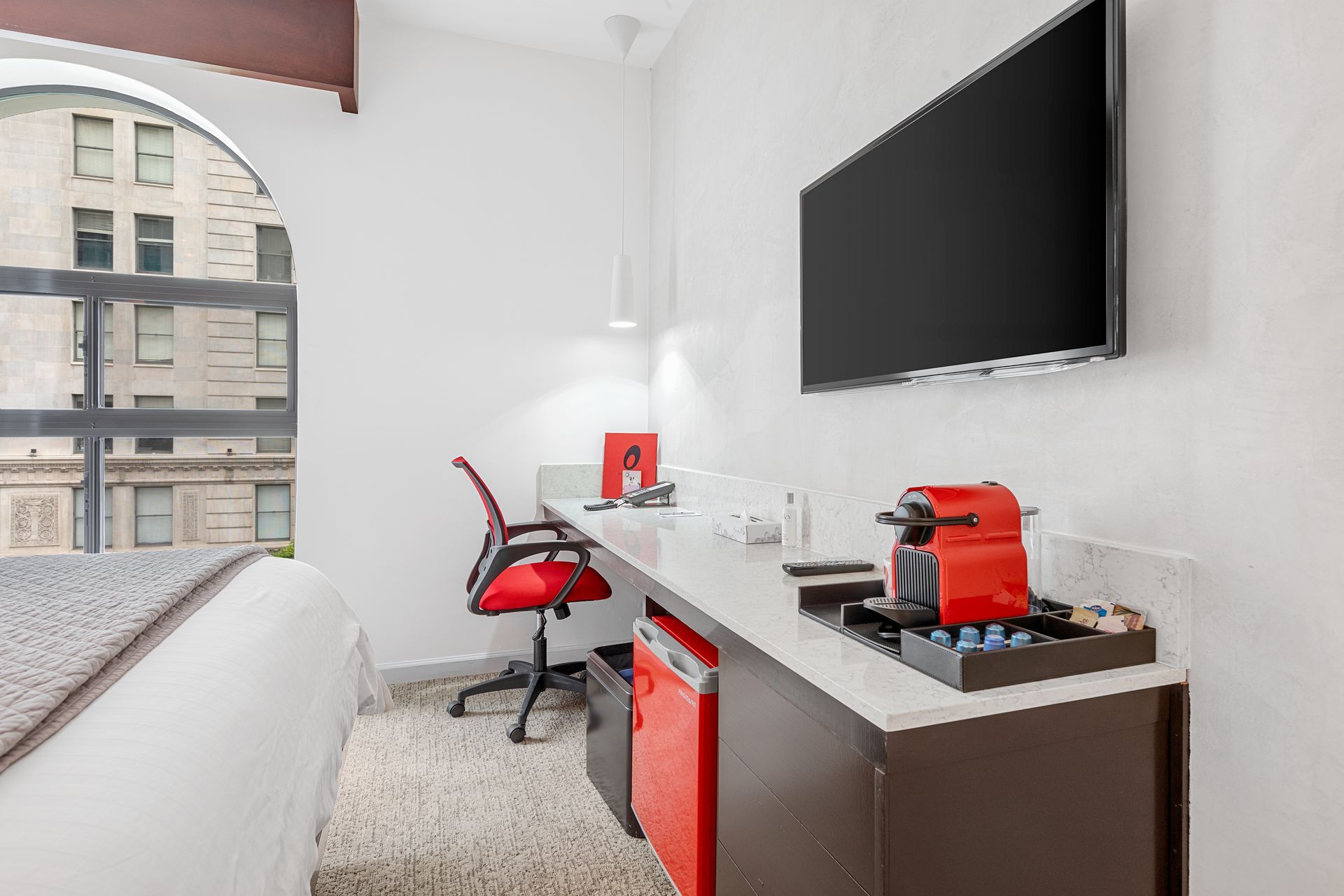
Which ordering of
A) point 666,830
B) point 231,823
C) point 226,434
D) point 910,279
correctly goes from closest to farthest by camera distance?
point 231,823, point 910,279, point 666,830, point 226,434

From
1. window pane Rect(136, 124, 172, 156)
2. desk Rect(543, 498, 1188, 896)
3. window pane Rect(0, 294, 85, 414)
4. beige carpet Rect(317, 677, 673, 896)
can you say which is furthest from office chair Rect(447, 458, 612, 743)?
window pane Rect(136, 124, 172, 156)

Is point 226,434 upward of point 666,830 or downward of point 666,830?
upward

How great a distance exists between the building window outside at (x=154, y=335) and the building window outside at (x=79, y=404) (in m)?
0.26

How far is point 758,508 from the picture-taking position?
2.33m

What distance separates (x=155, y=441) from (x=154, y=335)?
1.66 feet

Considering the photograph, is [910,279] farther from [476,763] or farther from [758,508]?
[476,763]

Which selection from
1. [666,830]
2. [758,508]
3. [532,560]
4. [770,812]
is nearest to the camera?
[770,812]

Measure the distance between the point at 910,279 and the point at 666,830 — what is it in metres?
1.40

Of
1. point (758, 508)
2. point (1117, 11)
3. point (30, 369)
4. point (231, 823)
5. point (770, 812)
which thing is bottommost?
point (770, 812)

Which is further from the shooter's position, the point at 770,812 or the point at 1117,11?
the point at 770,812

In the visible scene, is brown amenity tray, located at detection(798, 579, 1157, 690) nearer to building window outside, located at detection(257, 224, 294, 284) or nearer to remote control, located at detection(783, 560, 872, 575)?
remote control, located at detection(783, 560, 872, 575)

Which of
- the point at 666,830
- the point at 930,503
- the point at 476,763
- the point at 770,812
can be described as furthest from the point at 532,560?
the point at 930,503

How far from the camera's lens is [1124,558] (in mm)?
1097

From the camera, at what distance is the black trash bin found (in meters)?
1.93
